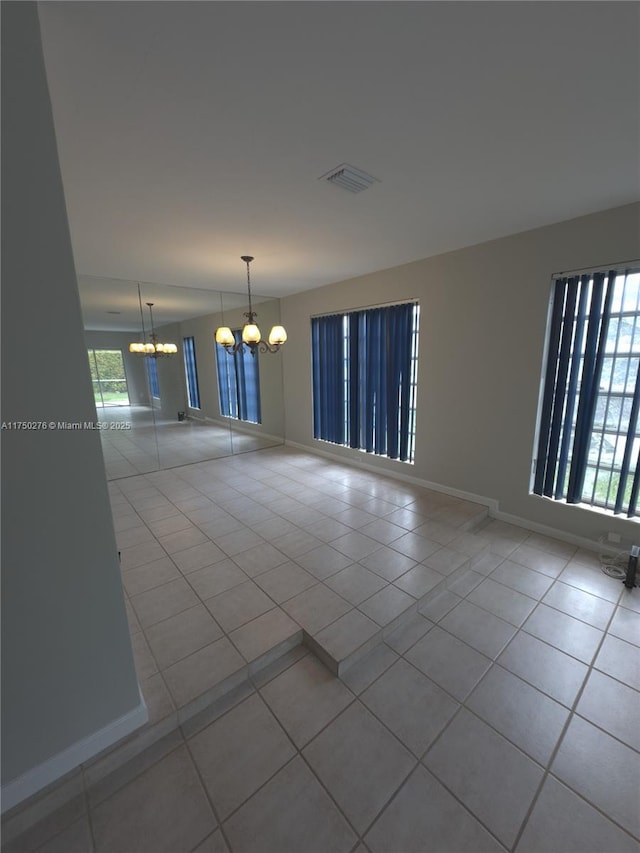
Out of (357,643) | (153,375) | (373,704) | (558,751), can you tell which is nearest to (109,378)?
(153,375)

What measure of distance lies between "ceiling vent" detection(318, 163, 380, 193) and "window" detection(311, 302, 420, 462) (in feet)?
6.25

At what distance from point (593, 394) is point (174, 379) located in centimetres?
521

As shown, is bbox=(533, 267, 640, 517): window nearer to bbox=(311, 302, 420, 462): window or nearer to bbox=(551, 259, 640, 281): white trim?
bbox=(551, 259, 640, 281): white trim

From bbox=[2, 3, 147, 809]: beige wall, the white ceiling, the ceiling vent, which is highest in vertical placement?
the white ceiling

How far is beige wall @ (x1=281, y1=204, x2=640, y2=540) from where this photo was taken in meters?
2.58

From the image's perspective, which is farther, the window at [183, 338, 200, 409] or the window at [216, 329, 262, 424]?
the window at [216, 329, 262, 424]

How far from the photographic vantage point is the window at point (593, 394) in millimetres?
2453

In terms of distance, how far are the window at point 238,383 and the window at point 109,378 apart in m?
1.65

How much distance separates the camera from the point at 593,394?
2.61m

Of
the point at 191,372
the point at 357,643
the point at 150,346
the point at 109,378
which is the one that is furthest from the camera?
the point at 191,372

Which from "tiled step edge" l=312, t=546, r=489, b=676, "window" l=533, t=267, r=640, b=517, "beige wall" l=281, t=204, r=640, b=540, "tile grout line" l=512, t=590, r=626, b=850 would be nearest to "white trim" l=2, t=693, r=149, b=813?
"tiled step edge" l=312, t=546, r=489, b=676


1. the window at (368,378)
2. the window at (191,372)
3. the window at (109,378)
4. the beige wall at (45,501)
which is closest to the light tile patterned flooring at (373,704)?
the beige wall at (45,501)

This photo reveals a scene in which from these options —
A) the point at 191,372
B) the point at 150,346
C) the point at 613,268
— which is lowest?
the point at 191,372

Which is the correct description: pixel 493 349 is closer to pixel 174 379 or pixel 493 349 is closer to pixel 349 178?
pixel 349 178
